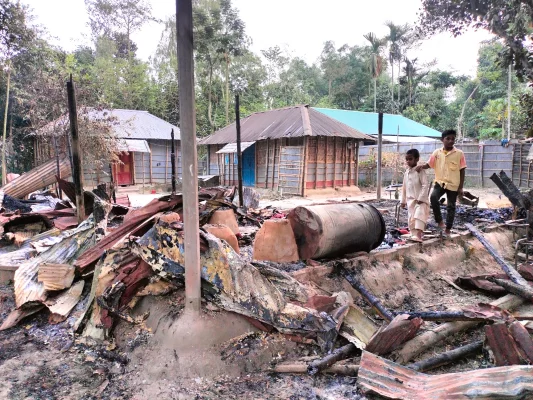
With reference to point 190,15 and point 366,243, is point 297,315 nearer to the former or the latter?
point 366,243

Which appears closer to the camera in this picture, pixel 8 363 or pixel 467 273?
pixel 8 363

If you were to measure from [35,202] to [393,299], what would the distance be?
28.1ft

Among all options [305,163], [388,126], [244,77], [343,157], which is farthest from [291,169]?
[244,77]

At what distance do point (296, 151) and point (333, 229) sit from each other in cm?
1282

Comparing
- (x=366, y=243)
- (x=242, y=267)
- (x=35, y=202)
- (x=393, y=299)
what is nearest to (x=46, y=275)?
(x=242, y=267)

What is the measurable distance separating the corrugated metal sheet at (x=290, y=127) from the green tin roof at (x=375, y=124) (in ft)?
21.7

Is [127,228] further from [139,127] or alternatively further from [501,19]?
[139,127]

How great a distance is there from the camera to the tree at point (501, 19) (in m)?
10.6

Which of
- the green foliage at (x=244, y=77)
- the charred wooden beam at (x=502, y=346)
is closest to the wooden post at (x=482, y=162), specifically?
the green foliage at (x=244, y=77)

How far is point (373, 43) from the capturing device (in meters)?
34.1

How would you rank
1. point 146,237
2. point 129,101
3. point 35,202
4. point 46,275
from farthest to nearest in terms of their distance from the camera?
point 129,101, point 35,202, point 46,275, point 146,237

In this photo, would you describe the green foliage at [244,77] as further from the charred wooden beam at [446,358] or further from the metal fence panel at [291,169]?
the charred wooden beam at [446,358]

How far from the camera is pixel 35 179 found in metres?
9.98

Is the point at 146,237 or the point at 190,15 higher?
the point at 190,15
